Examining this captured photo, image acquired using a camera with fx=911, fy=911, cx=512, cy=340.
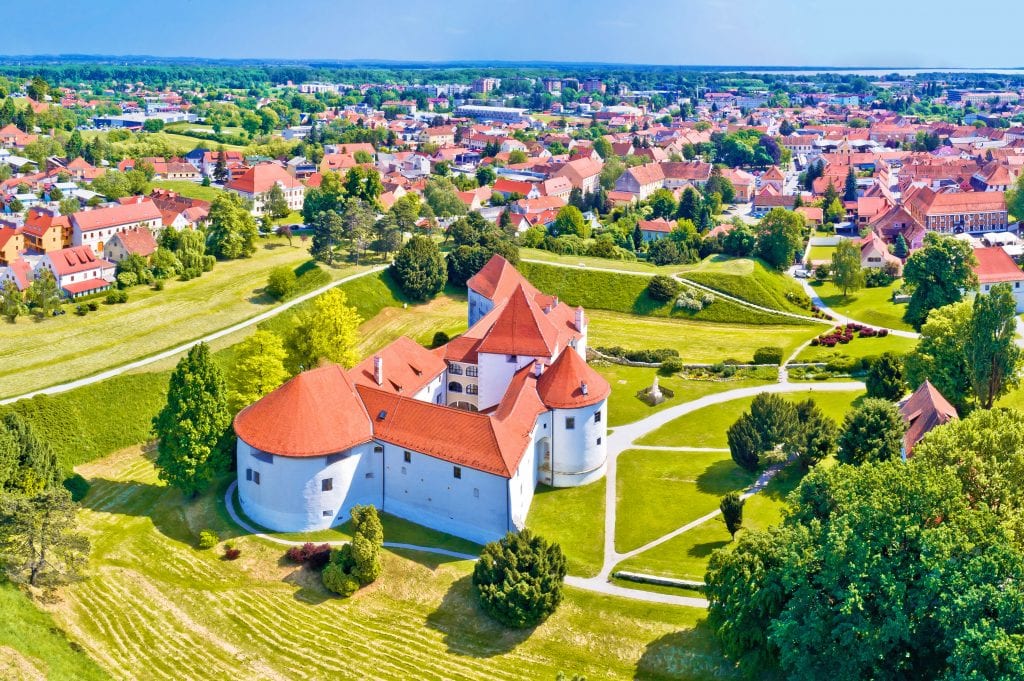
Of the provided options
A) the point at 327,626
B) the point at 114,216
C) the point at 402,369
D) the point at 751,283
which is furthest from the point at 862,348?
the point at 114,216

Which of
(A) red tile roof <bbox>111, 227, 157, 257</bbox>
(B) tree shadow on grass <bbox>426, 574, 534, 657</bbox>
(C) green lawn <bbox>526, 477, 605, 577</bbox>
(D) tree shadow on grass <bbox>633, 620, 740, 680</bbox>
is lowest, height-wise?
(B) tree shadow on grass <bbox>426, 574, 534, 657</bbox>

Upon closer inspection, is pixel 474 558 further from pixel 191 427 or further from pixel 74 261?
pixel 74 261

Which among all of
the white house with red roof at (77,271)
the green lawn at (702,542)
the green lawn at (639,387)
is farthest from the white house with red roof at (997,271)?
the white house with red roof at (77,271)

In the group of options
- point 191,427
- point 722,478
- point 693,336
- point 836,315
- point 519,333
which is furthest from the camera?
point 836,315

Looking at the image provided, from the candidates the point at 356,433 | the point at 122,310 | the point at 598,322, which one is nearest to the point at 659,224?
the point at 598,322

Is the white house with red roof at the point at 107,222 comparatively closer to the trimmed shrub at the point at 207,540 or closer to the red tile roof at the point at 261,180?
the red tile roof at the point at 261,180

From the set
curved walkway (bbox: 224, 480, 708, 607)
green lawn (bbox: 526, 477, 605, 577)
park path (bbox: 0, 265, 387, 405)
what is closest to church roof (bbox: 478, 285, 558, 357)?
green lawn (bbox: 526, 477, 605, 577)

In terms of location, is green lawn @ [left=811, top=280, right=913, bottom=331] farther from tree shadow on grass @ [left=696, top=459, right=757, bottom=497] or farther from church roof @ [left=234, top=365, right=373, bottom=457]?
church roof @ [left=234, top=365, right=373, bottom=457]

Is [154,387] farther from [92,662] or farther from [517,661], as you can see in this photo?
[517,661]
